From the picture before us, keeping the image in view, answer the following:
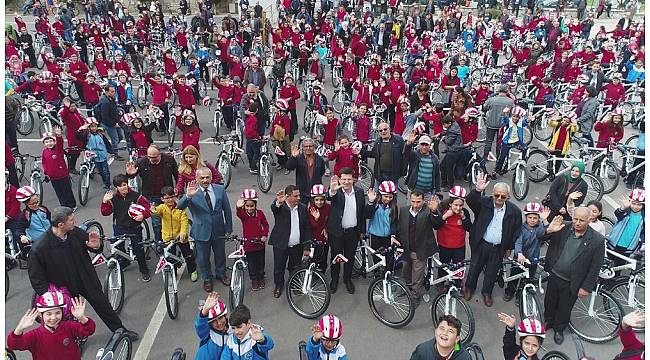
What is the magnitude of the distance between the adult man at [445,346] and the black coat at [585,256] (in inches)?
75.6

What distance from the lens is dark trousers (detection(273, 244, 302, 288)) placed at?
657 centimetres

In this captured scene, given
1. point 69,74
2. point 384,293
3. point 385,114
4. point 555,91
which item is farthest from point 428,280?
point 69,74

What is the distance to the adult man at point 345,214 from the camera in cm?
629

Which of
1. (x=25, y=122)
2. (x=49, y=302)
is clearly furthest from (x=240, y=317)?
(x=25, y=122)

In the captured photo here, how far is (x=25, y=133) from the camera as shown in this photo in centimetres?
1291

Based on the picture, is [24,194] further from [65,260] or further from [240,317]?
[240,317]

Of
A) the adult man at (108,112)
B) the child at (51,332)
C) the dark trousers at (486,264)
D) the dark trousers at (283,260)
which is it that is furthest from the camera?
the adult man at (108,112)

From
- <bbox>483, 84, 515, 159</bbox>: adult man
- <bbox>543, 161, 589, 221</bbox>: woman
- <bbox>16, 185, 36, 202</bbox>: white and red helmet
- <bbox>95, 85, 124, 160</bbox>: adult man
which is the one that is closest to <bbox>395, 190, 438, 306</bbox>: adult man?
<bbox>543, 161, 589, 221</bbox>: woman

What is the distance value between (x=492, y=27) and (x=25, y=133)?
66.6 feet

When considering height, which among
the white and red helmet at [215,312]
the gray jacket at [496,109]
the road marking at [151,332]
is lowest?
the road marking at [151,332]

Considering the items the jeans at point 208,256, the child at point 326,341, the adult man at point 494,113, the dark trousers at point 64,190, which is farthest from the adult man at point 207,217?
the adult man at point 494,113

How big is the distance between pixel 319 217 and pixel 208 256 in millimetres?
A: 1676

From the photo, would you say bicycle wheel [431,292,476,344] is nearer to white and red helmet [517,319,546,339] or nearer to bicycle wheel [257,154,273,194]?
white and red helmet [517,319,546,339]

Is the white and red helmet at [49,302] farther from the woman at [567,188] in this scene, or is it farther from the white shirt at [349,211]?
the woman at [567,188]
